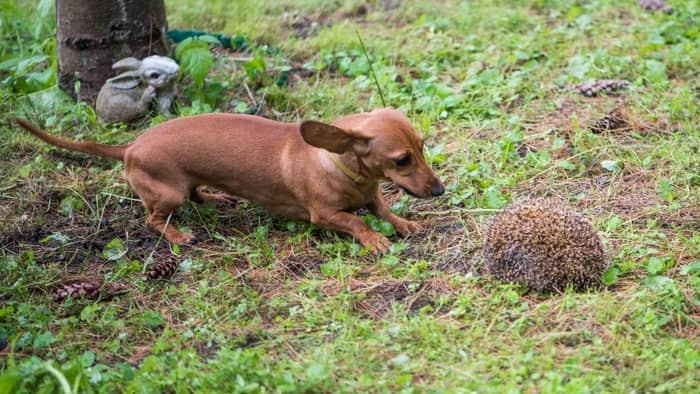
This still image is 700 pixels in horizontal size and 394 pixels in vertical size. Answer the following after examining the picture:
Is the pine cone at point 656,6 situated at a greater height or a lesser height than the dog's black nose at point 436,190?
greater

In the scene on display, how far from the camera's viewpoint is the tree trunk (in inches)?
249

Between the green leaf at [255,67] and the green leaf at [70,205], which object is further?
the green leaf at [255,67]

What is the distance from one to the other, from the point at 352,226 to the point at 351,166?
1.10ft

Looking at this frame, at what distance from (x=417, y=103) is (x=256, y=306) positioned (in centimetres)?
260

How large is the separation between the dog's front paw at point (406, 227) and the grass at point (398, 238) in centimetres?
14

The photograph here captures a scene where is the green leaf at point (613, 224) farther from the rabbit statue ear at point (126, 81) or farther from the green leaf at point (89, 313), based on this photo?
the rabbit statue ear at point (126, 81)

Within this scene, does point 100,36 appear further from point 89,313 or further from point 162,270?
point 89,313

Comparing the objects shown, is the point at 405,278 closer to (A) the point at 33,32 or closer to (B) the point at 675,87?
(B) the point at 675,87

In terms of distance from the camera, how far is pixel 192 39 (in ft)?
21.9

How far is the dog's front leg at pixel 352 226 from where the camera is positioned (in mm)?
4875

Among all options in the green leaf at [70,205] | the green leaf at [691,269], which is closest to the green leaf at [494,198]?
the green leaf at [691,269]

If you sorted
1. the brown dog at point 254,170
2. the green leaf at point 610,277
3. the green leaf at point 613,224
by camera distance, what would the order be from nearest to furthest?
the green leaf at point 610,277 < the green leaf at point 613,224 < the brown dog at point 254,170

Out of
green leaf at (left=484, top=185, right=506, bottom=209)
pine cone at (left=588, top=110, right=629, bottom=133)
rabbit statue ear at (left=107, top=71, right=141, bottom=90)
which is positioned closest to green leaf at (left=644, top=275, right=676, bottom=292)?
green leaf at (left=484, top=185, right=506, bottom=209)

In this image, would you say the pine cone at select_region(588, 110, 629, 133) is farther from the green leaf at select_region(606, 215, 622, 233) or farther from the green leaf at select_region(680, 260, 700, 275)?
the green leaf at select_region(680, 260, 700, 275)
